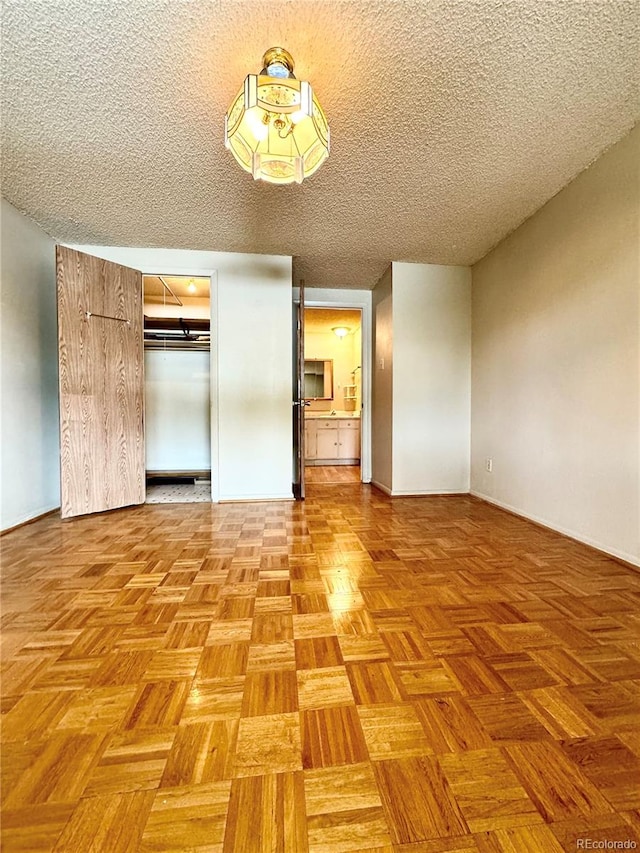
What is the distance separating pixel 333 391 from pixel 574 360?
15.3 feet

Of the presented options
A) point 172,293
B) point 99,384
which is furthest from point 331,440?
point 99,384

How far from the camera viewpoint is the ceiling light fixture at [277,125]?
143 cm

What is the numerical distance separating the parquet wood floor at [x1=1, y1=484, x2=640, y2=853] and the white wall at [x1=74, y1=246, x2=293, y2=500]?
61.2 inches

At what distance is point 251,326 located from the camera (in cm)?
359

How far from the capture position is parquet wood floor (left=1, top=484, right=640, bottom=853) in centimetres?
74

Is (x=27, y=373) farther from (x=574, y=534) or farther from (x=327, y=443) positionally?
(x=574, y=534)

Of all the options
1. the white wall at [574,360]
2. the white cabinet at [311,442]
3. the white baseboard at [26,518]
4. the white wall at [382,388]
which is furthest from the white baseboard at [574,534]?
the white baseboard at [26,518]

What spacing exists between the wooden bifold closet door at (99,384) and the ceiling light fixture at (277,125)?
2139 mm

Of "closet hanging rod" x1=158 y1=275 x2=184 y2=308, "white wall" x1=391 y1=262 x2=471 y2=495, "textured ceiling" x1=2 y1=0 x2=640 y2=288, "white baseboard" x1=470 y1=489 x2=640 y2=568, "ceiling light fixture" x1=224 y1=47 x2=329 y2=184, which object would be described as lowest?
"white baseboard" x1=470 y1=489 x2=640 y2=568

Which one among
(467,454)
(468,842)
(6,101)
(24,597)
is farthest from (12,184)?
(467,454)

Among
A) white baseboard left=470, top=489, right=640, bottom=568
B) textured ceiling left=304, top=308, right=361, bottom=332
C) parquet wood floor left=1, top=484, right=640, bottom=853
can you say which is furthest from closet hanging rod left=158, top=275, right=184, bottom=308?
white baseboard left=470, top=489, right=640, bottom=568

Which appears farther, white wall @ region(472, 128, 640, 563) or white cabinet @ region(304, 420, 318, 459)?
white cabinet @ region(304, 420, 318, 459)

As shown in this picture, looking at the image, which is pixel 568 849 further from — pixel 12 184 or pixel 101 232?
pixel 101 232

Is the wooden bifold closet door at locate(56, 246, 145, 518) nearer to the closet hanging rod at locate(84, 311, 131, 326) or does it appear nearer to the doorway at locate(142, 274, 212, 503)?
the closet hanging rod at locate(84, 311, 131, 326)
